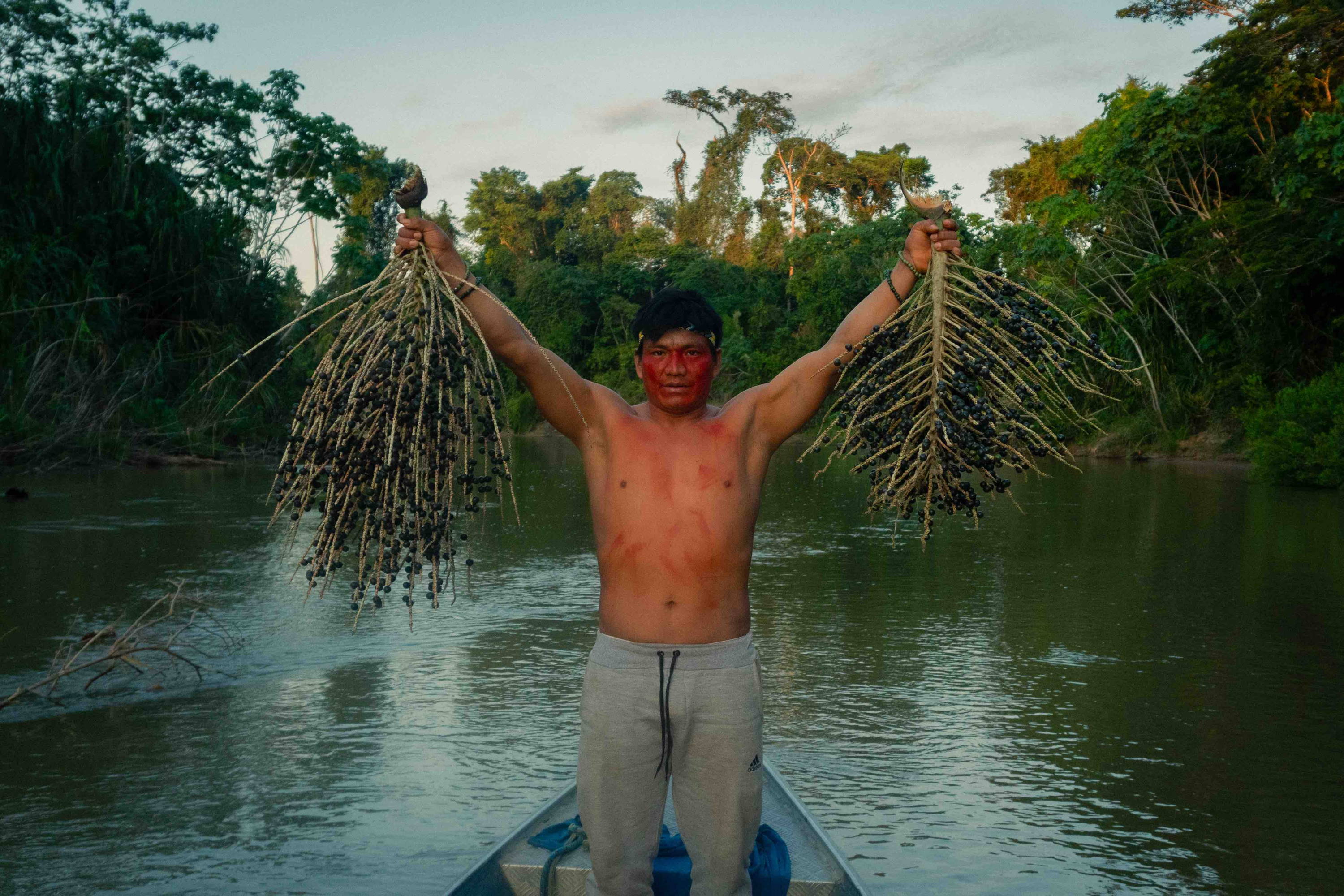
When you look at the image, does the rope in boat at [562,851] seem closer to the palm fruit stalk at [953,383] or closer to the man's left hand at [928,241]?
the palm fruit stalk at [953,383]

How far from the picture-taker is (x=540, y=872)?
3465 millimetres

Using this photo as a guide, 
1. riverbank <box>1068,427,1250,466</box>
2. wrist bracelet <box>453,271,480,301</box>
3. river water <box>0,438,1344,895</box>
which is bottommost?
river water <box>0,438,1344,895</box>

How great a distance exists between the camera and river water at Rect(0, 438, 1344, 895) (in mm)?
4301

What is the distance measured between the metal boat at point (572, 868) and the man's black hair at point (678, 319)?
1.34 m

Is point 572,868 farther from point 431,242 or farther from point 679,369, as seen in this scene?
point 431,242

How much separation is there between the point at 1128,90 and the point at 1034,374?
27287 millimetres

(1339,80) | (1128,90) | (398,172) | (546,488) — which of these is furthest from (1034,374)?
(398,172)

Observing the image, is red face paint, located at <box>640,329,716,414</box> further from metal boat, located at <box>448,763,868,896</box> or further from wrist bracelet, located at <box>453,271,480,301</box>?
metal boat, located at <box>448,763,868,896</box>

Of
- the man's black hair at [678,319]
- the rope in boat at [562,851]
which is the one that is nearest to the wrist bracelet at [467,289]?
the man's black hair at [678,319]

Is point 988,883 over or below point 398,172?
below

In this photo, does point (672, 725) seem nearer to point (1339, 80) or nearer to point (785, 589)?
point (785, 589)

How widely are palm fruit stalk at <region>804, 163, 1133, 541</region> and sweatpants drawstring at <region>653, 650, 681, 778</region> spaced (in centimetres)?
81

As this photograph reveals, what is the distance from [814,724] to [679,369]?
3126mm

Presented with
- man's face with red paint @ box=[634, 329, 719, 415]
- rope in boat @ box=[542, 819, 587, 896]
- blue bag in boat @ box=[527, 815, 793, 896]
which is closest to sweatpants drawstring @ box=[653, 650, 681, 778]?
blue bag in boat @ box=[527, 815, 793, 896]
